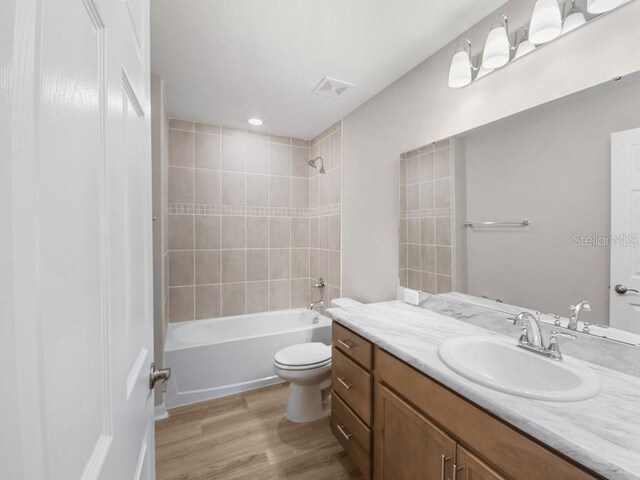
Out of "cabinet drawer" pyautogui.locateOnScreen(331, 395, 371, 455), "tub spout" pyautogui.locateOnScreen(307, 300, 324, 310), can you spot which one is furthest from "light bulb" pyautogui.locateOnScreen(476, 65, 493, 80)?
"tub spout" pyautogui.locateOnScreen(307, 300, 324, 310)

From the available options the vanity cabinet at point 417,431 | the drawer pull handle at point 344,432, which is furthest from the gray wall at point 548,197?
the drawer pull handle at point 344,432

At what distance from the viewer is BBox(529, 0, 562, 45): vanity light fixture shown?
113 cm

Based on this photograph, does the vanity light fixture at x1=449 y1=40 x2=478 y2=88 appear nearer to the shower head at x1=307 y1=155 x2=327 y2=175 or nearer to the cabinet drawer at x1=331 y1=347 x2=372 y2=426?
the cabinet drawer at x1=331 y1=347 x2=372 y2=426

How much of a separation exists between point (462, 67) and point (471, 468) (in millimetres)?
1743

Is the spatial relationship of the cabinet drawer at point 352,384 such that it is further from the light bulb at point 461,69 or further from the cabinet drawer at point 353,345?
the light bulb at point 461,69

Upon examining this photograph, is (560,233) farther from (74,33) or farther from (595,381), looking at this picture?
(74,33)

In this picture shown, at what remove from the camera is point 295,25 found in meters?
1.55

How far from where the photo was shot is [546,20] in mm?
1136

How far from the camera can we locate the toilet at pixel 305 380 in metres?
2.03

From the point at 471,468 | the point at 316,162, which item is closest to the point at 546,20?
the point at 471,468

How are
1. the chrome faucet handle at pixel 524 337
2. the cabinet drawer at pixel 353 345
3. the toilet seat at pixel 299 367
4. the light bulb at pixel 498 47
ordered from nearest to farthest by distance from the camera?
the chrome faucet handle at pixel 524 337
the light bulb at pixel 498 47
the cabinet drawer at pixel 353 345
the toilet seat at pixel 299 367

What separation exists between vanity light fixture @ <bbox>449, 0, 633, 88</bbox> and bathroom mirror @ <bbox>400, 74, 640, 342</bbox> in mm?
264

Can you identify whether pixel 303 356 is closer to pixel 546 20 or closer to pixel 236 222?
pixel 236 222

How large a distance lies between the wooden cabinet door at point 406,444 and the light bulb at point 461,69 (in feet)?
5.20
